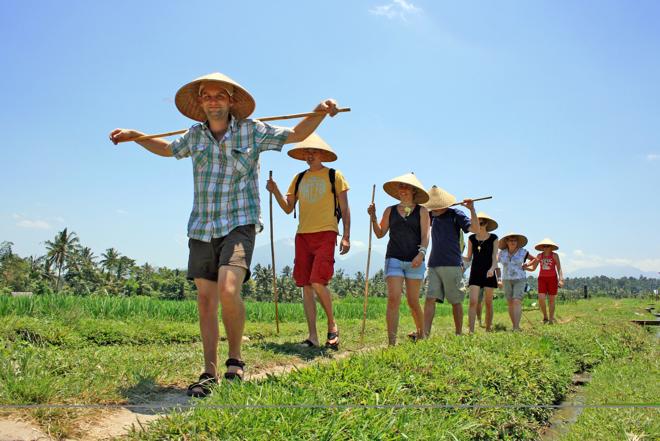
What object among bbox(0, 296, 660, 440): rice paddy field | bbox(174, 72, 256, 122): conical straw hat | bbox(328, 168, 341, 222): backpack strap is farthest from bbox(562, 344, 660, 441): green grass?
bbox(174, 72, 256, 122): conical straw hat

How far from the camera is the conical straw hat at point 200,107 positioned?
4.38 meters

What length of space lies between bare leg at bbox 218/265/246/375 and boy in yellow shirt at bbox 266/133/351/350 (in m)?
2.48

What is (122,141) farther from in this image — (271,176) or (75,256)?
(75,256)

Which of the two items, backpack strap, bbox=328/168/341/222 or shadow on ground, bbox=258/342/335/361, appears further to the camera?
backpack strap, bbox=328/168/341/222

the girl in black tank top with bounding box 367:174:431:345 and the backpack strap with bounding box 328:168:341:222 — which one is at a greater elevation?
the backpack strap with bounding box 328:168:341:222

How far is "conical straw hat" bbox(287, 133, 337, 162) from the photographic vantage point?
682cm

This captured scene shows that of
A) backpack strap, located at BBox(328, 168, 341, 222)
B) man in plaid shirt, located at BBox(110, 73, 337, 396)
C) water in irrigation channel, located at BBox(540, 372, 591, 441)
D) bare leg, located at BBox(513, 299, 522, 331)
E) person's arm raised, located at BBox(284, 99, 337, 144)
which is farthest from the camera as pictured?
bare leg, located at BBox(513, 299, 522, 331)

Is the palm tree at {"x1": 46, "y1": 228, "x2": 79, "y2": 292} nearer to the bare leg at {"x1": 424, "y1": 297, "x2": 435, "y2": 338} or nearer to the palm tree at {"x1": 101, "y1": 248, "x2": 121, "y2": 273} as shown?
the palm tree at {"x1": 101, "y1": 248, "x2": 121, "y2": 273}

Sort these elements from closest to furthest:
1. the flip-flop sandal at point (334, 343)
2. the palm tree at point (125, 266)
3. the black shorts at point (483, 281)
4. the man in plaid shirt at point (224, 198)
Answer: the man in plaid shirt at point (224, 198)
the flip-flop sandal at point (334, 343)
the black shorts at point (483, 281)
the palm tree at point (125, 266)

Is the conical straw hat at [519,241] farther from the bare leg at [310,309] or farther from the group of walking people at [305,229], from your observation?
the bare leg at [310,309]

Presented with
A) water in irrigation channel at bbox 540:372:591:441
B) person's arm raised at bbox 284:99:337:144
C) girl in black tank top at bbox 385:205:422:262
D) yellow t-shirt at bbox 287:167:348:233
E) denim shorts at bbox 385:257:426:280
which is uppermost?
person's arm raised at bbox 284:99:337:144

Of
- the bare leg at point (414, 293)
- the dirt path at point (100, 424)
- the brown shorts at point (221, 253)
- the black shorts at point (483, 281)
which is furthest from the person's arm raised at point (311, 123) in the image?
the black shorts at point (483, 281)

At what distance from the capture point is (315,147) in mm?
6785

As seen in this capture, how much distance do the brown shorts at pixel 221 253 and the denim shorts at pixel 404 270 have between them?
2917 mm
